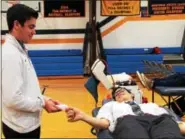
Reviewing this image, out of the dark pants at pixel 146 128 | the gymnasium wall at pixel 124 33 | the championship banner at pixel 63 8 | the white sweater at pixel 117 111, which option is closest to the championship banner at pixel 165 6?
the gymnasium wall at pixel 124 33

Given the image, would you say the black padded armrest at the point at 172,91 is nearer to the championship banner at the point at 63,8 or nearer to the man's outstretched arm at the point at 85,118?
the man's outstretched arm at the point at 85,118

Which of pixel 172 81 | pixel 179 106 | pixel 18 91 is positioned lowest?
pixel 179 106

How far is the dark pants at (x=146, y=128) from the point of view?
2.42m

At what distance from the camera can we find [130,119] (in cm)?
264

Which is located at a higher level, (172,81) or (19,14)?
(19,14)

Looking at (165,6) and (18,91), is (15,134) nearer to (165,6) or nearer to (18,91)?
(18,91)

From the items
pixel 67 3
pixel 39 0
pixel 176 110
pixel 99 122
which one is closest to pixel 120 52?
pixel 67 3

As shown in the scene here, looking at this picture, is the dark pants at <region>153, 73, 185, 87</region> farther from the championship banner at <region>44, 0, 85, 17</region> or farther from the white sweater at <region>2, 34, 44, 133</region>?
the championship banner at <region>44, 0, 85, 17</region>

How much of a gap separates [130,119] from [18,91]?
109 centimetres

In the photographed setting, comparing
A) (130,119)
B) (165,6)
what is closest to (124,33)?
(165,6)

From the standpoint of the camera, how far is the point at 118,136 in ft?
8.38

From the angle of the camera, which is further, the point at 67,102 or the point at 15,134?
the point at 67,102

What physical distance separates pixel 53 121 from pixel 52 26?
279 centimetres

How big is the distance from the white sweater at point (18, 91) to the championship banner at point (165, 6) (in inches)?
195
